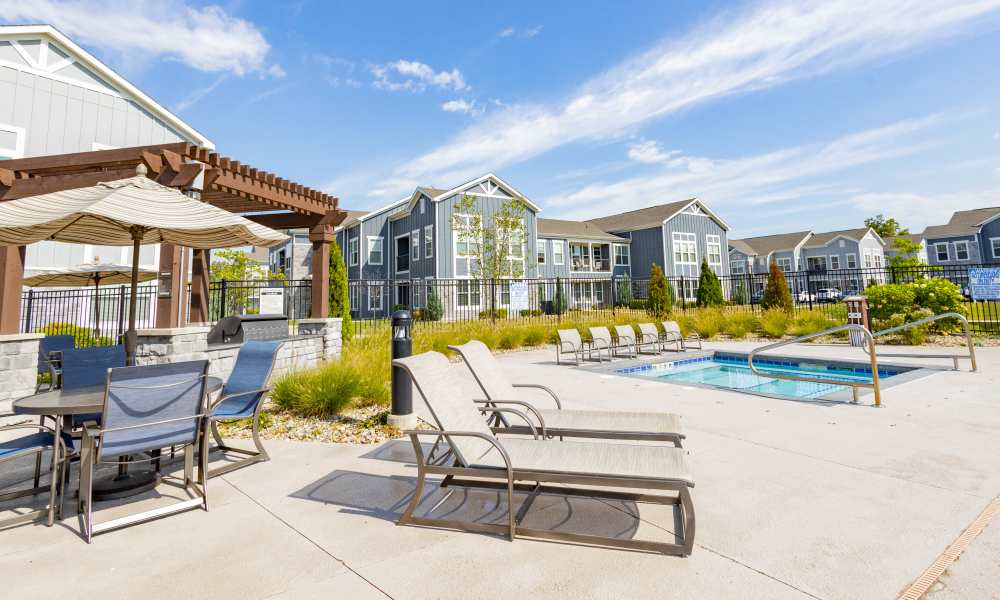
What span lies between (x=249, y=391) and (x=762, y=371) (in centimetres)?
1015

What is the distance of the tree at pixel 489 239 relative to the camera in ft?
88.4

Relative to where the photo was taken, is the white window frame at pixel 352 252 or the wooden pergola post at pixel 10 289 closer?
the wooden pergola post at pixel 10 289

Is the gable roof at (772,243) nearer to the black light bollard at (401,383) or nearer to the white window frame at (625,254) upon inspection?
the white window frame at (625,254)

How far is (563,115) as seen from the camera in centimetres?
1512

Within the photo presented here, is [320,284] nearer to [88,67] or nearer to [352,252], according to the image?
[88,67]

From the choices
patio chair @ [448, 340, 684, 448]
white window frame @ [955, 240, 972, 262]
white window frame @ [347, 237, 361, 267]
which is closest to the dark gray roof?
white window frame @ [347, 237, 361, 267]

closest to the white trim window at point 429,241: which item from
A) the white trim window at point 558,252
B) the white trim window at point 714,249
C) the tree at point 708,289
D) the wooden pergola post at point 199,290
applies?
the white trim window at point 558,252

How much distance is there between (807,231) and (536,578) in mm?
62156

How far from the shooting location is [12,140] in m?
13.2

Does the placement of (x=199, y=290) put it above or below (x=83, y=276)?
below

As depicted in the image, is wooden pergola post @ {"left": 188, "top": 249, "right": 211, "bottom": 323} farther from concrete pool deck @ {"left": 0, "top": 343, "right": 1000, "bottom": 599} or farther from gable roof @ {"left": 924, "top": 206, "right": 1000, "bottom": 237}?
gable roof @ {"left": 924, "top": 206, "right": 1000, "bottom": 237}

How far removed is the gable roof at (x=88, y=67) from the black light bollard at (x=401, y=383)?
57.1 feet

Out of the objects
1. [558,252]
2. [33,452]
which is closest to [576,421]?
[33,452]

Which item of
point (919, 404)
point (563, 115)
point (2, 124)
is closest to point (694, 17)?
point (563, 115)
